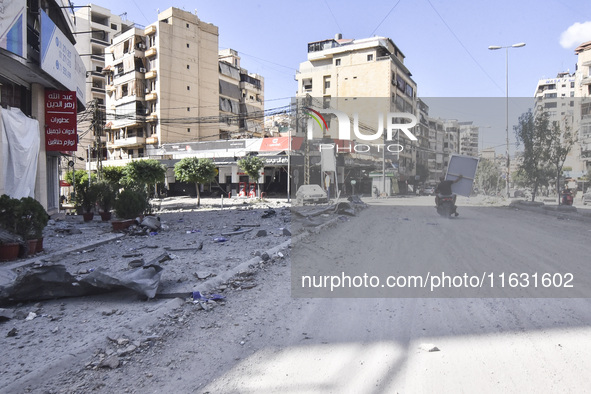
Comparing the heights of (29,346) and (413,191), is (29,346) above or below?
below

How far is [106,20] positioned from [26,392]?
66.5 m

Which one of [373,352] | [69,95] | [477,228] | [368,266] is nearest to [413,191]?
[477,228]

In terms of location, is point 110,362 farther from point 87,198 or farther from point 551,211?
point 551,211

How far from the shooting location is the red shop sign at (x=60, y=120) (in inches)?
635

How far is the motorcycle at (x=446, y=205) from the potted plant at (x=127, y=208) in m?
9.27

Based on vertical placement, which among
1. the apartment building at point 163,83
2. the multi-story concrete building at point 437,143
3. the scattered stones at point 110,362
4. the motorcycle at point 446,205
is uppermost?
the apartment building at point 163,83

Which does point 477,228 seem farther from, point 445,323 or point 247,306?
point 247,306

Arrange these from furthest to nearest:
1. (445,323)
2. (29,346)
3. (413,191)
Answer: (413,191) < (445,323) < (29,346)

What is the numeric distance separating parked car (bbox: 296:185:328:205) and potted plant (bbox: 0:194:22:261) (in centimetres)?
1343

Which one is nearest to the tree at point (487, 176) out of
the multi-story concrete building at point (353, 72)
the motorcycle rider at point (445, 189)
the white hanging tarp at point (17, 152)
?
the motorcycle rider at point (445, 189)

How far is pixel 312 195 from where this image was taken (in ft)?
65.9

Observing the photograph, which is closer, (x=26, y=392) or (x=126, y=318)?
(x=26, y=392)

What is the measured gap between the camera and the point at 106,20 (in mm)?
→ 57062

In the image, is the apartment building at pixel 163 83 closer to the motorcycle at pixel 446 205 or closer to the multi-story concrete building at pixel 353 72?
the multi-story concrete building at pixel 353 72
